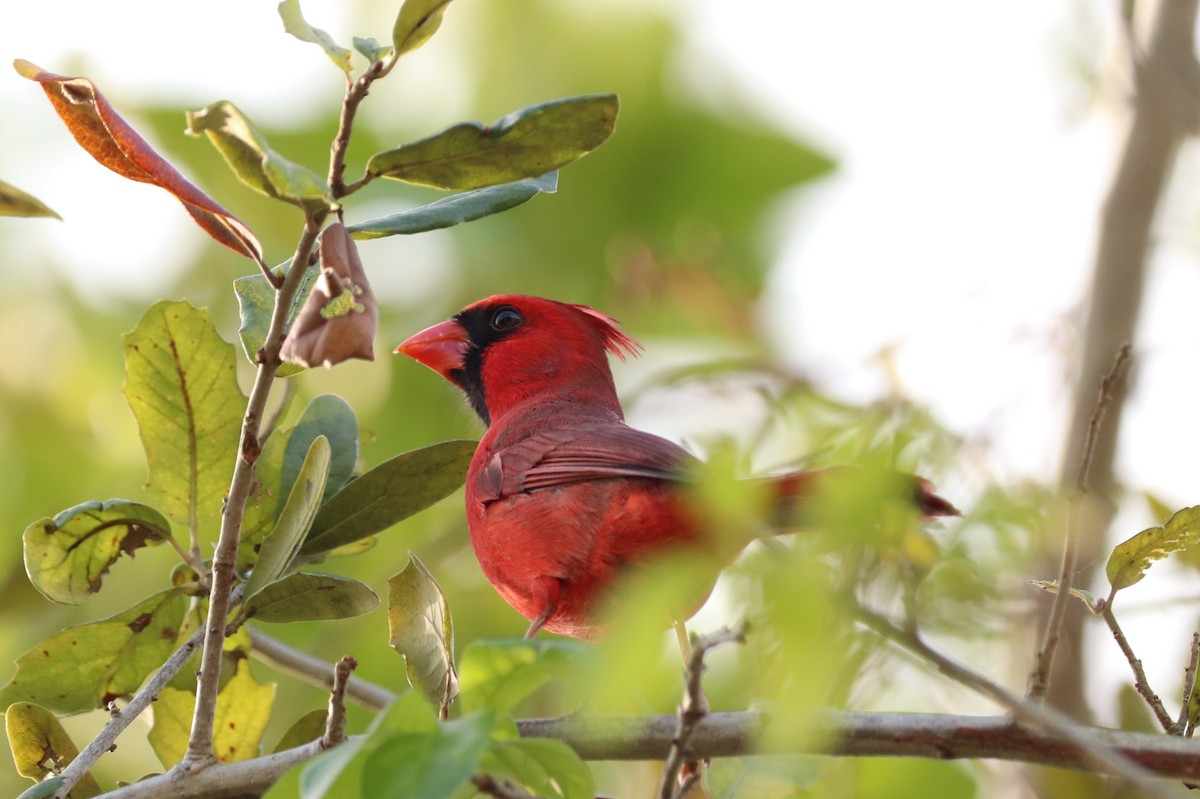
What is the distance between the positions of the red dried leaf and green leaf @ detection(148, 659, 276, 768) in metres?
0.83

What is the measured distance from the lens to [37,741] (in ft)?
6.65

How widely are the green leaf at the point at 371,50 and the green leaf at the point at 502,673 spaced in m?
0.66

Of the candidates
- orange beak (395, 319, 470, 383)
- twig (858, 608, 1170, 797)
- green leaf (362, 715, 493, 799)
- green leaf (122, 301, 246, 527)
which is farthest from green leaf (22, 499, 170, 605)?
twig (858, 608, 1170, 797)

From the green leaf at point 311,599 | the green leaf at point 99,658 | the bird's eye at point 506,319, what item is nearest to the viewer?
the green leaf at point 311,599

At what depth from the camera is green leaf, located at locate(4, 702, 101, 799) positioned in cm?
201

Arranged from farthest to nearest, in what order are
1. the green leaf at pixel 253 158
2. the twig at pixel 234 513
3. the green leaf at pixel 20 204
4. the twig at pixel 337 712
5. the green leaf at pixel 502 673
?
the green leaf at pixel 20 204 → the twig at pixel 337 712 → the twig at pixel 234 513 → the green leaf at pixel 253 158 → the green leaf at pixel 502 673

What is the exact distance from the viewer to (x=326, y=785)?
112 centimetres

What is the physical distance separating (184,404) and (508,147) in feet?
2.55

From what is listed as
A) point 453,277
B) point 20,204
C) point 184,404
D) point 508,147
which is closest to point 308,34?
point 508,147

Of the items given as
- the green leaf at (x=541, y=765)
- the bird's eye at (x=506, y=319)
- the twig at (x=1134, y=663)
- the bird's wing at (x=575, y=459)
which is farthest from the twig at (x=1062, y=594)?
the bird's eye at (x=506, y=319)

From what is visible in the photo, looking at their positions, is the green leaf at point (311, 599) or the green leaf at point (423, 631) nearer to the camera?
the green leaf at point (423, 631)

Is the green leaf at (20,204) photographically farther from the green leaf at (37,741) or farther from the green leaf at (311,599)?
the green leaf at (37,741)

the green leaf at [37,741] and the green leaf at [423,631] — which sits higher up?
the green leaf at [423,631]

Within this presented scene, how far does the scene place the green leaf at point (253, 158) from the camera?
1401 mm
